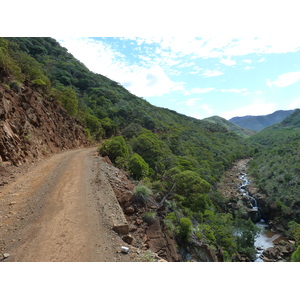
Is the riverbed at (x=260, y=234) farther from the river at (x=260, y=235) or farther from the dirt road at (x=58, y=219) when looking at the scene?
the dirt road at (x=58, y=219)

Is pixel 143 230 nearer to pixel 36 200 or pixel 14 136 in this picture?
pixel 36 200

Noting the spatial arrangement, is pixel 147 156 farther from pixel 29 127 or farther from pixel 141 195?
pixel 141 195

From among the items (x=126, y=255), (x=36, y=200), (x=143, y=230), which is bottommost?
(x=143, y=230)

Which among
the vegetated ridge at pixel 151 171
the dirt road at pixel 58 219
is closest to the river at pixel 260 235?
the vegetated ridge at pixel 151 171

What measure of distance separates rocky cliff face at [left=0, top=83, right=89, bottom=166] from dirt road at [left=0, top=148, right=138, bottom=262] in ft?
6.91

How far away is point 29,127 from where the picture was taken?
1434cm

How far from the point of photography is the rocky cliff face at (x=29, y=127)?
11.3 metres

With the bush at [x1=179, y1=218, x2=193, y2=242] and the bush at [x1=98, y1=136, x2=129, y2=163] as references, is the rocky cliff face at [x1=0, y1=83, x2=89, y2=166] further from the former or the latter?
the bush at [x1=179, y1=218, x2=193, y2=242]

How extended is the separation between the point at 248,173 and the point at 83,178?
49610 millimetres

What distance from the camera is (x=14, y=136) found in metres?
11.8

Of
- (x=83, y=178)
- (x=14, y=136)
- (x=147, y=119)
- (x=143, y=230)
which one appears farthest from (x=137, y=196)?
(x=147, y=119)

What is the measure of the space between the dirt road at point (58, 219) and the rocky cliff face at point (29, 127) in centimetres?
211

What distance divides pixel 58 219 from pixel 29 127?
10288mm

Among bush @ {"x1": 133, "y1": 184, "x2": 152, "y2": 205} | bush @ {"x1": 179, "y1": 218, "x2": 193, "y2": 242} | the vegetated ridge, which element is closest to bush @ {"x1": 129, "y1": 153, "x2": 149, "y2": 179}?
the vegetated ridge
